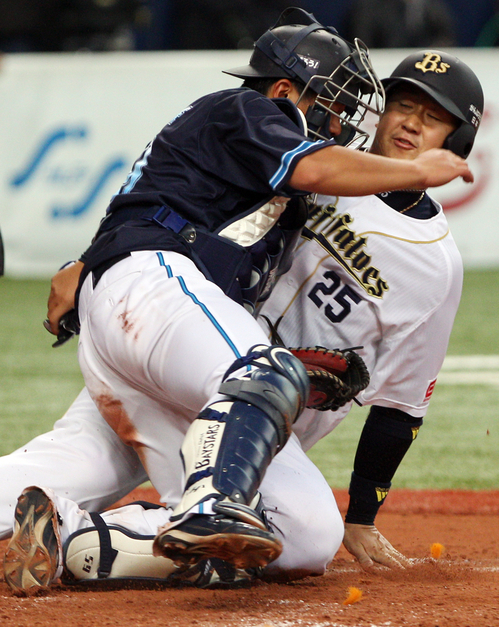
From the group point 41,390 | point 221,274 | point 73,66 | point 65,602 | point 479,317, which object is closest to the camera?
point 65,602

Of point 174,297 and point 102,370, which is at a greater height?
point 174,297

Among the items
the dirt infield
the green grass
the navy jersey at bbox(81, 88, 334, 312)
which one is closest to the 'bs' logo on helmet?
the navy jersey at bbox(81, 88, 334, 312)

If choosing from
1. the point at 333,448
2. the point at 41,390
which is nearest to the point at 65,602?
the point at 333,448

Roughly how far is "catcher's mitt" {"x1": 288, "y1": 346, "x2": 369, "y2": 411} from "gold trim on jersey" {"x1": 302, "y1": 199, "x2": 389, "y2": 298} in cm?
34

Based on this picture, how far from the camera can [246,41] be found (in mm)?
11117

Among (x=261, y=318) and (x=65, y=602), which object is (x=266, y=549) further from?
(x=261, y=318)

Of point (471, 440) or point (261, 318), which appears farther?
point (471, 440)

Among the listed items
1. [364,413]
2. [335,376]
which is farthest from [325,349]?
[364,413]

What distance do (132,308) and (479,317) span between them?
19.7 feet

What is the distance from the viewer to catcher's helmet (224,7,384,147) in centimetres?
274

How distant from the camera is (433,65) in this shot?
315cm

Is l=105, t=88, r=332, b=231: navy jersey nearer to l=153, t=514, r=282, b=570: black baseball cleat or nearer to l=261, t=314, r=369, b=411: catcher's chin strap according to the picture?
l=261, t=314, r=369, b=411: catcher's chin strap

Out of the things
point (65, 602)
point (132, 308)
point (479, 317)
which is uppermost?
point (132, 308)

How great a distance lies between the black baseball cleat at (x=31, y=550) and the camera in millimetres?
2285
